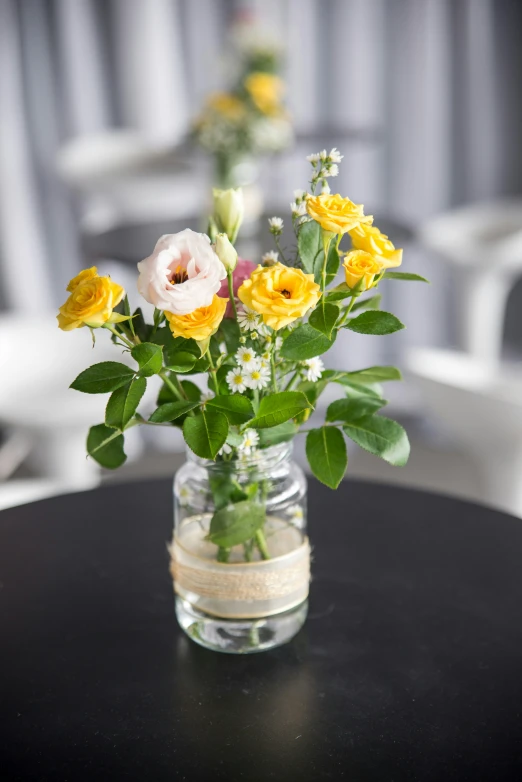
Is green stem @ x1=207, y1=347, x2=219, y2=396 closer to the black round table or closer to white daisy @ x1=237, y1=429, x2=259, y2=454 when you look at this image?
white daisy @ x1=237, y1=429, x2=259, y2=454

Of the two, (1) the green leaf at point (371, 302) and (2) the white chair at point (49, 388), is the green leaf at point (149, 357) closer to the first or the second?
(1) the green leaf at point (371, 302)

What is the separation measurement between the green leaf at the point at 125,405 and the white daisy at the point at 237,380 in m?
0.09

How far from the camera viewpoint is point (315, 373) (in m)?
1.04

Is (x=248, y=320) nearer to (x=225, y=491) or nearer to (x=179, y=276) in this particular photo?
(x=179, y=276)

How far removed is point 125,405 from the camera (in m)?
0.96

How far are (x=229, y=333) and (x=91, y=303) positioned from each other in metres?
0.17

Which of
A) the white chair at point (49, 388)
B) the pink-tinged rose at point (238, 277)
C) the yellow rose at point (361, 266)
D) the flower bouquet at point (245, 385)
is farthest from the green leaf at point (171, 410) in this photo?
the white chair at point (49, 388)

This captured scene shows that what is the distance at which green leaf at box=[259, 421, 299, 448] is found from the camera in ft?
3.42

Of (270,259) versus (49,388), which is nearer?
(270,259)

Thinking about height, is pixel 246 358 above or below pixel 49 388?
above

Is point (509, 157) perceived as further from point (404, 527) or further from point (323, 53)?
point (404, 527)

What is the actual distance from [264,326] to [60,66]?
3.28 metres

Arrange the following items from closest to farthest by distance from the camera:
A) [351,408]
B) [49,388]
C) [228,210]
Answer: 1. [228,210]
2. [351,408]
3. [49,388]

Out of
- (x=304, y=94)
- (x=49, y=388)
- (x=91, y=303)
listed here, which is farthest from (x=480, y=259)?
(x=91, y=303)
